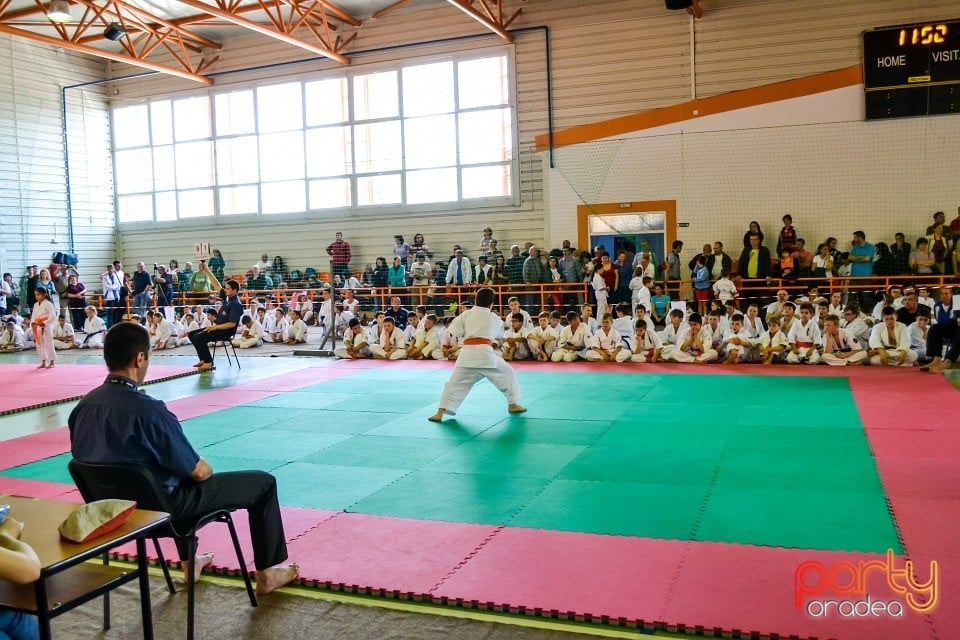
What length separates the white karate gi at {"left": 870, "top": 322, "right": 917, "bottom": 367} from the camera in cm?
1102

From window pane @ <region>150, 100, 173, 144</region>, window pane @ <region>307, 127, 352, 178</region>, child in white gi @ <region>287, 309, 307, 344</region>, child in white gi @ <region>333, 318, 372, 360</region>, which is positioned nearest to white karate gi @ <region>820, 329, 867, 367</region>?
child in white gi @ <region>333, 318, 372, 360</region>

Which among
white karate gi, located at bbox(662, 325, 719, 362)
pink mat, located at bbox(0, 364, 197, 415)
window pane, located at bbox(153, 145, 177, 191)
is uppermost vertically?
window pane, located at bbox(153, 145, 177, 191)

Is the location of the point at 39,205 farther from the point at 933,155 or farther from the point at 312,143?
the point at 933,155

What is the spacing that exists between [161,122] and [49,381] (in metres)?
12.3

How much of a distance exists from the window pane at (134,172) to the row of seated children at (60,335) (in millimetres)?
6381

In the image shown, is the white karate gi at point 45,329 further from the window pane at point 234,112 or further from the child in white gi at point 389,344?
the window pane at point 234,112

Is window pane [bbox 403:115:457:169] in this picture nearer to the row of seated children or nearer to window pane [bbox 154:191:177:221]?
window pane [bbox 154:191:177:221]

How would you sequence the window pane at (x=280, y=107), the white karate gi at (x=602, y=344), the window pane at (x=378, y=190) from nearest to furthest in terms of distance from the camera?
Result: the white karate gi at (x=602, y=344) < the window pane at (x=378, y=190) < the window pane at (x=280, y=107)

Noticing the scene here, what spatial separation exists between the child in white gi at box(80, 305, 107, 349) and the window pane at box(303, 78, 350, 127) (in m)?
7.17

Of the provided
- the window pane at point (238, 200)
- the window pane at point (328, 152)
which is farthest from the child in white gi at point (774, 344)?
the window pane at point (238, 200)

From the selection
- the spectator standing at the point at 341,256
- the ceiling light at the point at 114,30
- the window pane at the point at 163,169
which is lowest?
the spectator standing at the point at 341,256

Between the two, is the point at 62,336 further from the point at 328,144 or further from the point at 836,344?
the point at 836,344

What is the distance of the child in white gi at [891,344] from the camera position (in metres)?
11.0

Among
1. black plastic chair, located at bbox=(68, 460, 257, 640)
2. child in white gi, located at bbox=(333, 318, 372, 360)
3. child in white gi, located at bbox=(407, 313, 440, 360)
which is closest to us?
black plastic chair, located at bbox=(68, 460, 257, 640)
